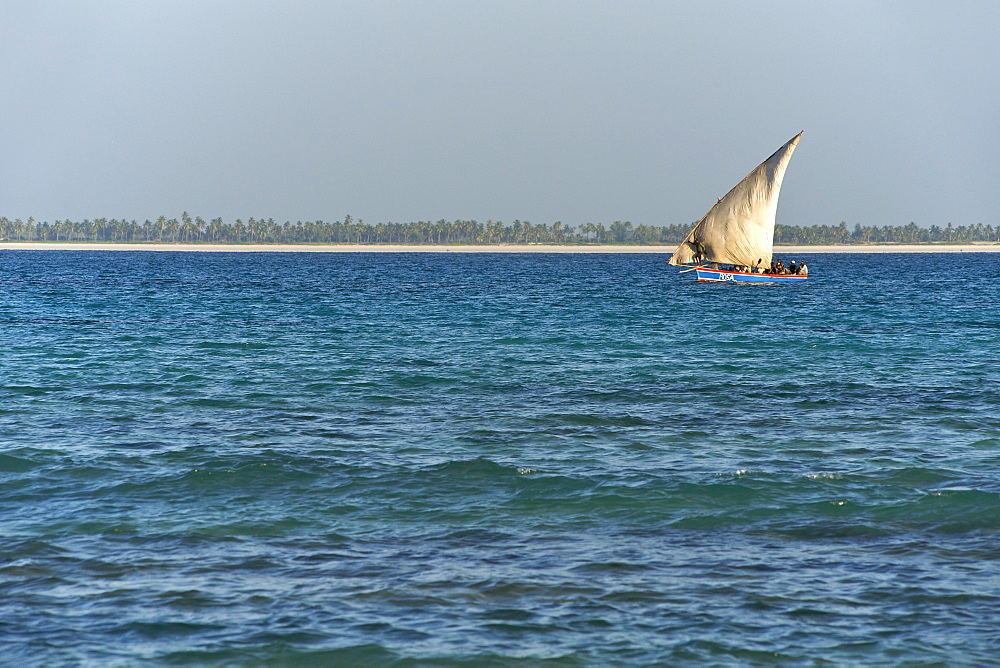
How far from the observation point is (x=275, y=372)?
32875 millimetres

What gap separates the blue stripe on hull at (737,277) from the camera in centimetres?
9844

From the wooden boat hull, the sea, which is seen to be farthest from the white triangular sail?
the sea

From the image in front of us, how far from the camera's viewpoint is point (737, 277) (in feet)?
324

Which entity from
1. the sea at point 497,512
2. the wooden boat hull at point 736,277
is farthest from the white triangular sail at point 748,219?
the sea at point 497,512

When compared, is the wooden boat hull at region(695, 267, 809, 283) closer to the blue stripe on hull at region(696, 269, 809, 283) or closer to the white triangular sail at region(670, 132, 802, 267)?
the blue stripe on hull at region(696, 269, 809, 283)

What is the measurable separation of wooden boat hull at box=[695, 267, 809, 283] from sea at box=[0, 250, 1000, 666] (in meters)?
63.4

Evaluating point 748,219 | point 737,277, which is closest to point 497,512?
point 748,219

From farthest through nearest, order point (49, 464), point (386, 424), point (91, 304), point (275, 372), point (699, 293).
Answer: point (699, 293), point (91, 304), point (275, 372), point (386, 424), point (49, 464)

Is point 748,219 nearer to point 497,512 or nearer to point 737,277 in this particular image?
point 737,277

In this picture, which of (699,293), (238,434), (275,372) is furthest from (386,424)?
(699,293)

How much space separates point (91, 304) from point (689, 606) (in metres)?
66.5

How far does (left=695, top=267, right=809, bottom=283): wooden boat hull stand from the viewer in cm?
9844

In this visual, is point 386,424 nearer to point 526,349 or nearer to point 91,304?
point 526,349

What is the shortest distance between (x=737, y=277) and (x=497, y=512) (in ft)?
285
